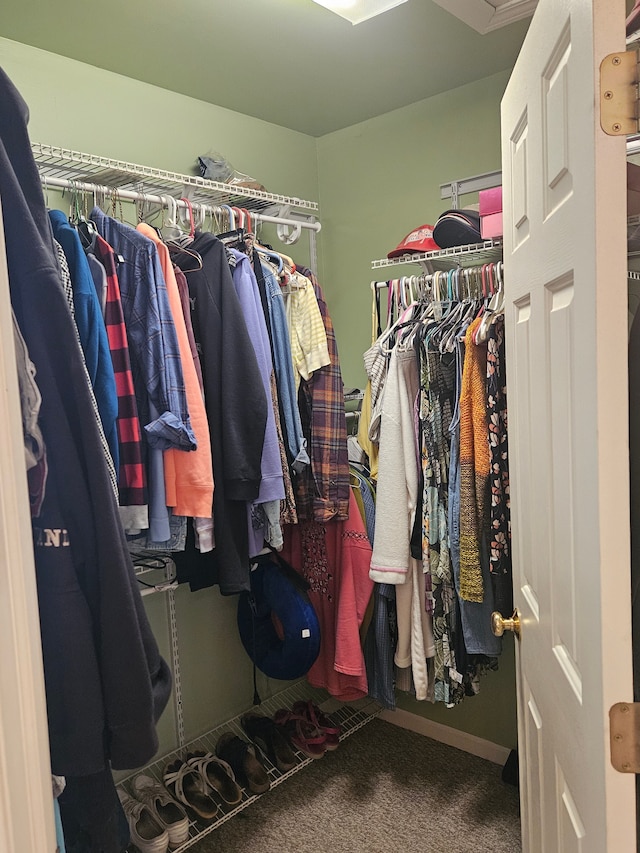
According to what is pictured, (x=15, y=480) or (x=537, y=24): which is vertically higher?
Result: (x=537, y=24)

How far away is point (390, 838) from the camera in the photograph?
208cm

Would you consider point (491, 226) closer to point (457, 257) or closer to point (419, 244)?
point (457, 257)

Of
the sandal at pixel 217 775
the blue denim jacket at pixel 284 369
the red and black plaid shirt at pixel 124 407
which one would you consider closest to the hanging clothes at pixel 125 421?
the red and black plaid shirt at pixel 124 407

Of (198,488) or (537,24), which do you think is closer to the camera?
(537,24)

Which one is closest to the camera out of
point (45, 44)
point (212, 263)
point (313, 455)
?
point (212, 263)

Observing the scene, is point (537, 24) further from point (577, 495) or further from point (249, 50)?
point (249, 50)

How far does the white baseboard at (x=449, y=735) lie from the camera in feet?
8.04

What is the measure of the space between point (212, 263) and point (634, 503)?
132 centimetres

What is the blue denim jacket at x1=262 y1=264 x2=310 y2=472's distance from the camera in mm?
2053

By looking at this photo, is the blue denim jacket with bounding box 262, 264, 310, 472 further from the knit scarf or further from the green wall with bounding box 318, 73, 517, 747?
the green wall with bounding box 318, 73, 517, 747

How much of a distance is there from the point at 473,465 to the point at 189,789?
4.62 feet

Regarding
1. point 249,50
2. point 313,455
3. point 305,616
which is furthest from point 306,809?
point 249,50

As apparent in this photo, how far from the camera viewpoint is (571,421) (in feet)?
2.93

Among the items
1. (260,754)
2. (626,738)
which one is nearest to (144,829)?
(260,754)
